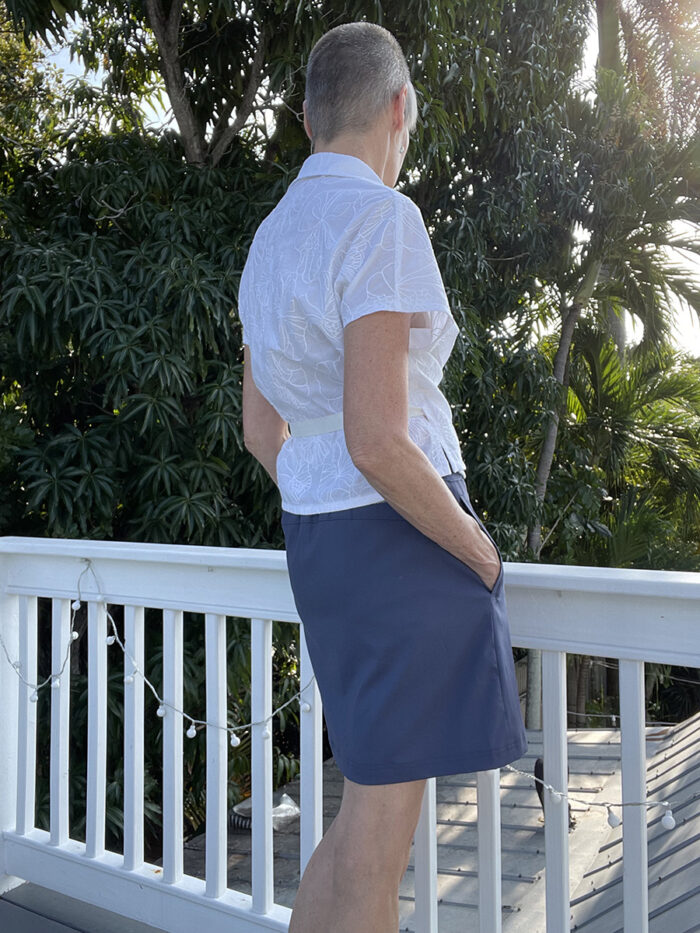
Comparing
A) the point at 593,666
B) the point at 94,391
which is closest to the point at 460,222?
the point at 94,391

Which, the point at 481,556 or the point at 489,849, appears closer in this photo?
the point at 481,556

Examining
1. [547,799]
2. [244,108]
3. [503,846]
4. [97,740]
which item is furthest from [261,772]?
[503,846]

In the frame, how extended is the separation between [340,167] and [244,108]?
366cm

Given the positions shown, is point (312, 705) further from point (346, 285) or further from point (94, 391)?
point (94, 391)

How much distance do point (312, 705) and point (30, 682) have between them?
2.68 ft

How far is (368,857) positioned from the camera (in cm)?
110

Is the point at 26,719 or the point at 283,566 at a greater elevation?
the point at 283,566

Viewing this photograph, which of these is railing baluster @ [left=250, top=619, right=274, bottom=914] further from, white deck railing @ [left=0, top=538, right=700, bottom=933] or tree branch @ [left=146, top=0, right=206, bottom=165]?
tree branch @ [left=146, top=0, right=206, bottom=165]

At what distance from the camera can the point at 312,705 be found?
161 centimetres

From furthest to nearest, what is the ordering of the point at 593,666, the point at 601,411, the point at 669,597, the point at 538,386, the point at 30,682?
the point at 593,666 → the point at 601,411 → the point at 538,386 → the point at 30,682 → the point at 669,597

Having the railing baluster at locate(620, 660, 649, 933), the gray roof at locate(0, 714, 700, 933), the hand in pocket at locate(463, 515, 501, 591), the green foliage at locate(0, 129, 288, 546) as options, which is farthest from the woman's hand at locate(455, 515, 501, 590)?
the green foliage at locate(0, 129, 288, 546)

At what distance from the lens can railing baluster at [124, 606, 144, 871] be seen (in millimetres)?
1856

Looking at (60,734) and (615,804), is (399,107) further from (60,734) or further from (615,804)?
(60,734)

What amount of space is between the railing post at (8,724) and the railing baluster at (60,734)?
166mm
